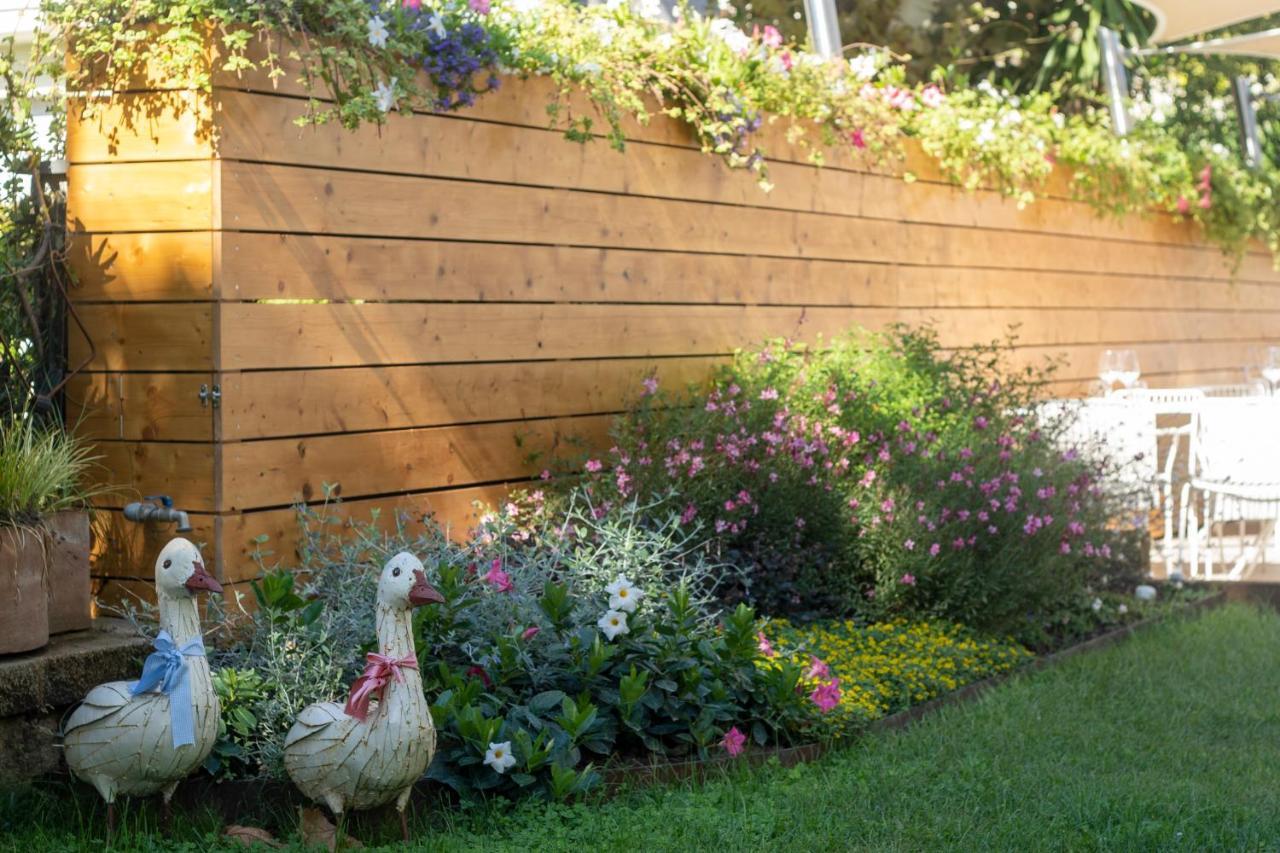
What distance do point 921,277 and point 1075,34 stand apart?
137 inches

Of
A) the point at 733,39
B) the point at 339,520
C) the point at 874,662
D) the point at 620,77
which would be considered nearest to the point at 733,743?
the point at 874,662

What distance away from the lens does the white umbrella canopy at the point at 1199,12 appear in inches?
360

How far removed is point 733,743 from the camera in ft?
12.1

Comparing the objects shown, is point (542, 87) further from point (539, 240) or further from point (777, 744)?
point (777, 744)

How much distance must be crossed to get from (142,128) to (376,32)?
69cm

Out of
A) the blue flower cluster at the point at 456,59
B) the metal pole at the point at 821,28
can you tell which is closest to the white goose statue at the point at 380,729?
the blue flower cluster at the point at 456,59

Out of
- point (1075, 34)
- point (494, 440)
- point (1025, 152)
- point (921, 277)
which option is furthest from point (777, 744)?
point (1075, 34)

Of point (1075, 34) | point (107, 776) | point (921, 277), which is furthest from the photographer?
point (1075, 34)

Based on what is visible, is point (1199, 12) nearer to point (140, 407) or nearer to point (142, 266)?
point (142, 266)

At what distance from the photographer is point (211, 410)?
3947 millimetres

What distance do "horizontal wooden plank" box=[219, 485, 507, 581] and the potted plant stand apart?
15.5 inches

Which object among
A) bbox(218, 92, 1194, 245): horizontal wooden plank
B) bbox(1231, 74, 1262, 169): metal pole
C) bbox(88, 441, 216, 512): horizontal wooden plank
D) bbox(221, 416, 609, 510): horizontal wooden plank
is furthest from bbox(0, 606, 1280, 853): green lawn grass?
bbox(1231, 74, 1262, 169): metal pole

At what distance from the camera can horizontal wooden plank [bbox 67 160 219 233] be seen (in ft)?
13.0

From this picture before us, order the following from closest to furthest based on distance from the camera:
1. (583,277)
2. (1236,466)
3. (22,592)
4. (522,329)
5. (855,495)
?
(22,592)
(522,329)
(855,495)
(583,277)
(1236,466)
